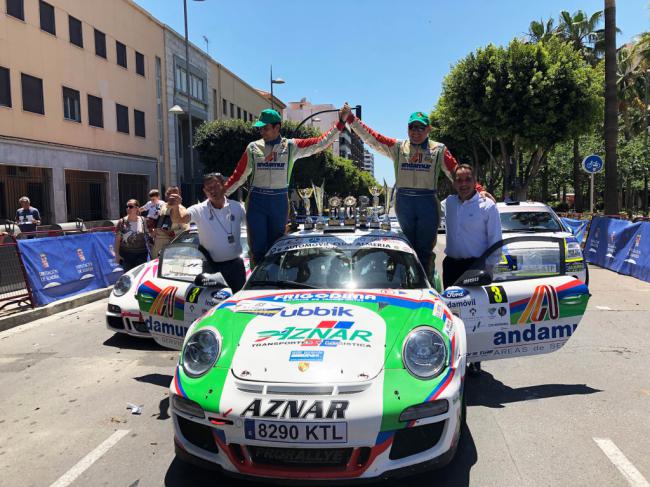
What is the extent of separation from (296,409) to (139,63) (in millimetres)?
31699

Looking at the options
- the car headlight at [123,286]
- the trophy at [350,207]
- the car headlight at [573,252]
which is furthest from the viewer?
the car headlight at [573,252]

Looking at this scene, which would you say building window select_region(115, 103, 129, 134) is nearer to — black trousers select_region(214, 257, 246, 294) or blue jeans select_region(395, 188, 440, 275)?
black trousers select_region(214, 257, 246, 294)

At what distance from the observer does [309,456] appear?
2758mm

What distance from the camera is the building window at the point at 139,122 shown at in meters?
30.3

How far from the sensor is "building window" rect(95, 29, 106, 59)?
26.5m

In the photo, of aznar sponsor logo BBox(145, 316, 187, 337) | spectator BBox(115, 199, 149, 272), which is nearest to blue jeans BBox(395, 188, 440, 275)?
aznar sponsor logo BBox(145, 316, 187, 337)

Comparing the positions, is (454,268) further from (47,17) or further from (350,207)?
(47,17)

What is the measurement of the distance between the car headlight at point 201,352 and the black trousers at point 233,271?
1.93 m

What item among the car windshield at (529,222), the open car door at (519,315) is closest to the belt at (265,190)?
the open car door at (519,315)

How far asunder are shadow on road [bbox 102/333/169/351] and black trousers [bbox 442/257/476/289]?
3.42m

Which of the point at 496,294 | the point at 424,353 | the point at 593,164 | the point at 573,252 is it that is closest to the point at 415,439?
the point at 424,353

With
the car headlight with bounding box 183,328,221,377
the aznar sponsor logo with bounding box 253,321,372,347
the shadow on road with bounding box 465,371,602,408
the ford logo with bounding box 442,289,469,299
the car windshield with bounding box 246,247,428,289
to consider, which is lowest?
the shadow on road with bounding box 465,371,602,408

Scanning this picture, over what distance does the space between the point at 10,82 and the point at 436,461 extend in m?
23.0

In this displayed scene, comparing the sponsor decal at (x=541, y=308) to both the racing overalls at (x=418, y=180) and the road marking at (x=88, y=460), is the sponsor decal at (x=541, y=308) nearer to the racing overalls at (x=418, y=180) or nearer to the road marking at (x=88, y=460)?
the racing overalls at (x=418, y=180)
